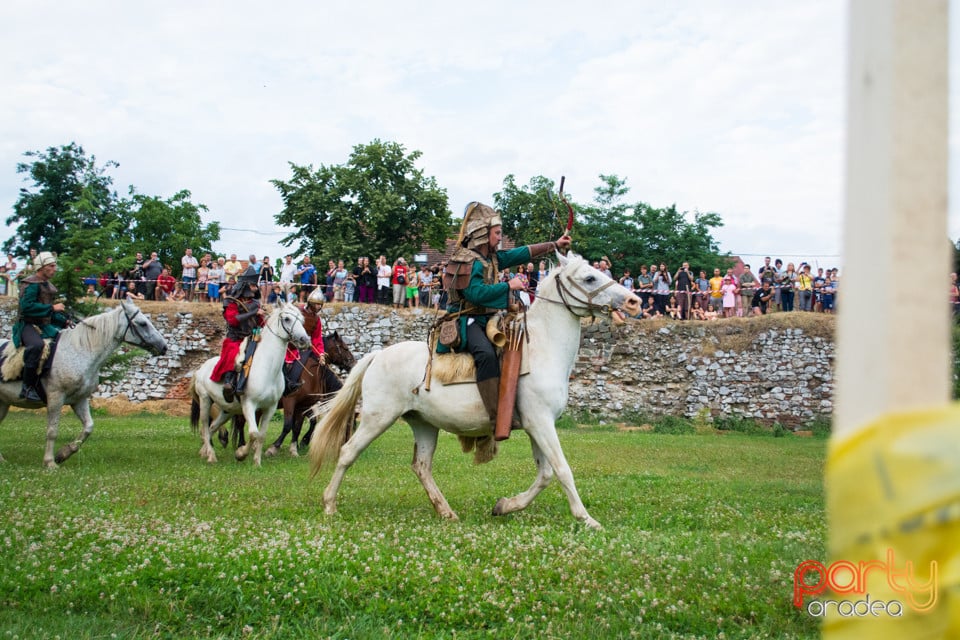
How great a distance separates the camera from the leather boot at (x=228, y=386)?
16.2 meters

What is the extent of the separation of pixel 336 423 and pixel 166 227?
56.0m

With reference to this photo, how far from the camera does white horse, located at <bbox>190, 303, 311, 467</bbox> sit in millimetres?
15796

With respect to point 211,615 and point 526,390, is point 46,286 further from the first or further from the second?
point 211,615

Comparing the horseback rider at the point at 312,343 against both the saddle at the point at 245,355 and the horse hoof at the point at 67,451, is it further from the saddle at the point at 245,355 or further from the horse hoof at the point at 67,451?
the horse hoof at the point at 67,451

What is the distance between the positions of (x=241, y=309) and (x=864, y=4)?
55.8ft

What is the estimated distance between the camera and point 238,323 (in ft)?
56.4

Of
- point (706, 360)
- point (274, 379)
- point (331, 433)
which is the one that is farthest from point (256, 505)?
point (706, 360)

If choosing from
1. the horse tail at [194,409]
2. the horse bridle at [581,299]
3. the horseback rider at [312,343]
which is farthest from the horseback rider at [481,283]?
the horse tail at [194,409]

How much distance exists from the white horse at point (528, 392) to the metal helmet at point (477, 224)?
2.82 ft

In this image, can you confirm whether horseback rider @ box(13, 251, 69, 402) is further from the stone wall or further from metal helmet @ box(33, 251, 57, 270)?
the stone wall

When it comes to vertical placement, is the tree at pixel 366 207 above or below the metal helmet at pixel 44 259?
above

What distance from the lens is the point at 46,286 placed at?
14.7 metres

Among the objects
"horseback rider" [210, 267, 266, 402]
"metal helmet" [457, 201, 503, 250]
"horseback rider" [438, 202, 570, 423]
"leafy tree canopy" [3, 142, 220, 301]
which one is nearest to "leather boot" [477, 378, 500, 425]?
"horseback rider" [438, 202, 570, 423]

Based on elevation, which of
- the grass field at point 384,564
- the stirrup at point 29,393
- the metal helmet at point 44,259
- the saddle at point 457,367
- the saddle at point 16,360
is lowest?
the grass field at point 384,564
